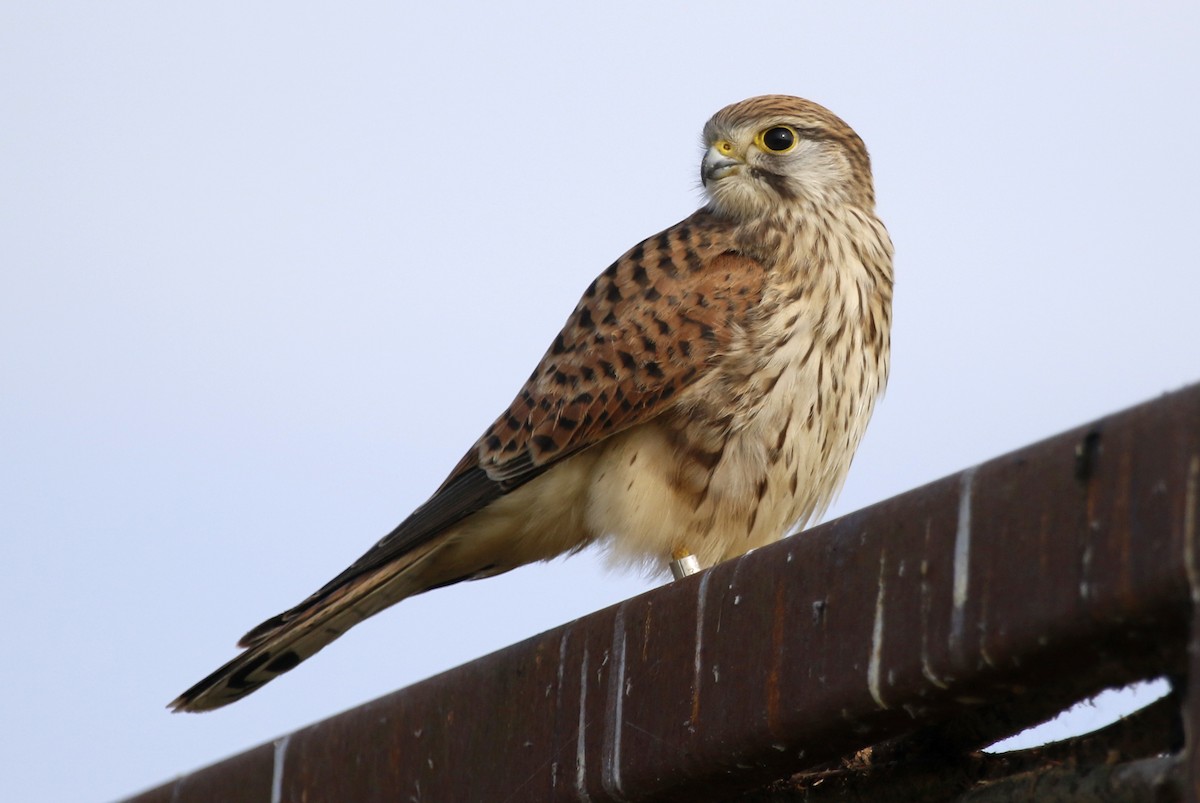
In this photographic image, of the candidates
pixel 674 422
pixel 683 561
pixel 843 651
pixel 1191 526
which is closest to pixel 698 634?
pixel 843 651

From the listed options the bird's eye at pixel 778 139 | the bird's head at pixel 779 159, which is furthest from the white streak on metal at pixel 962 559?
the bird's eye at pixel 778 139

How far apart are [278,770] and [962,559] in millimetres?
1638

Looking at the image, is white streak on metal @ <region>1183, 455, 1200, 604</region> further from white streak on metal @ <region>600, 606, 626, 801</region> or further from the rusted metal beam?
white streak on metal @ <region>600, 606, 626, 801</region>

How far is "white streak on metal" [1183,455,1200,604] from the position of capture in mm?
1715

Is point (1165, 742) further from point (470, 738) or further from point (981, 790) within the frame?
point (470, 738)

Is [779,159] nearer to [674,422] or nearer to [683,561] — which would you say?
[674,422]

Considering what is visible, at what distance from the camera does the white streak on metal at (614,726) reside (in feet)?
8.57

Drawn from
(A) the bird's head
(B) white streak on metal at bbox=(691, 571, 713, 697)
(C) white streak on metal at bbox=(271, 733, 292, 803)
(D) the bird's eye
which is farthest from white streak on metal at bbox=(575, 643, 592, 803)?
(D) the bird's eye

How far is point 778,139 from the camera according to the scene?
4762 millimetres

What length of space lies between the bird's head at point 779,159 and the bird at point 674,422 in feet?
0.05

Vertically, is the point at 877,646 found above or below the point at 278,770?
below

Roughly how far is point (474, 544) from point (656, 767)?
72.6 inches

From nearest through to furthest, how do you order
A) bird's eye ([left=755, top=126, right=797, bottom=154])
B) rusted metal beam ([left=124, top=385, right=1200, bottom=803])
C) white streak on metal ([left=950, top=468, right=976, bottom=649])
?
rusted metal beam ([left=124, top=385, right=1200, bottom=803]) → white streak on metal ([left=950, top=468, right=976, bottom=649]) → bird's eye ([left=755, top=126, right=797, bottom=154])

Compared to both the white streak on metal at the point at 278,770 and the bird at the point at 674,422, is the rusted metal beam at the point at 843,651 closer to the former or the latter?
the white streak on metal at the point at 278,770
